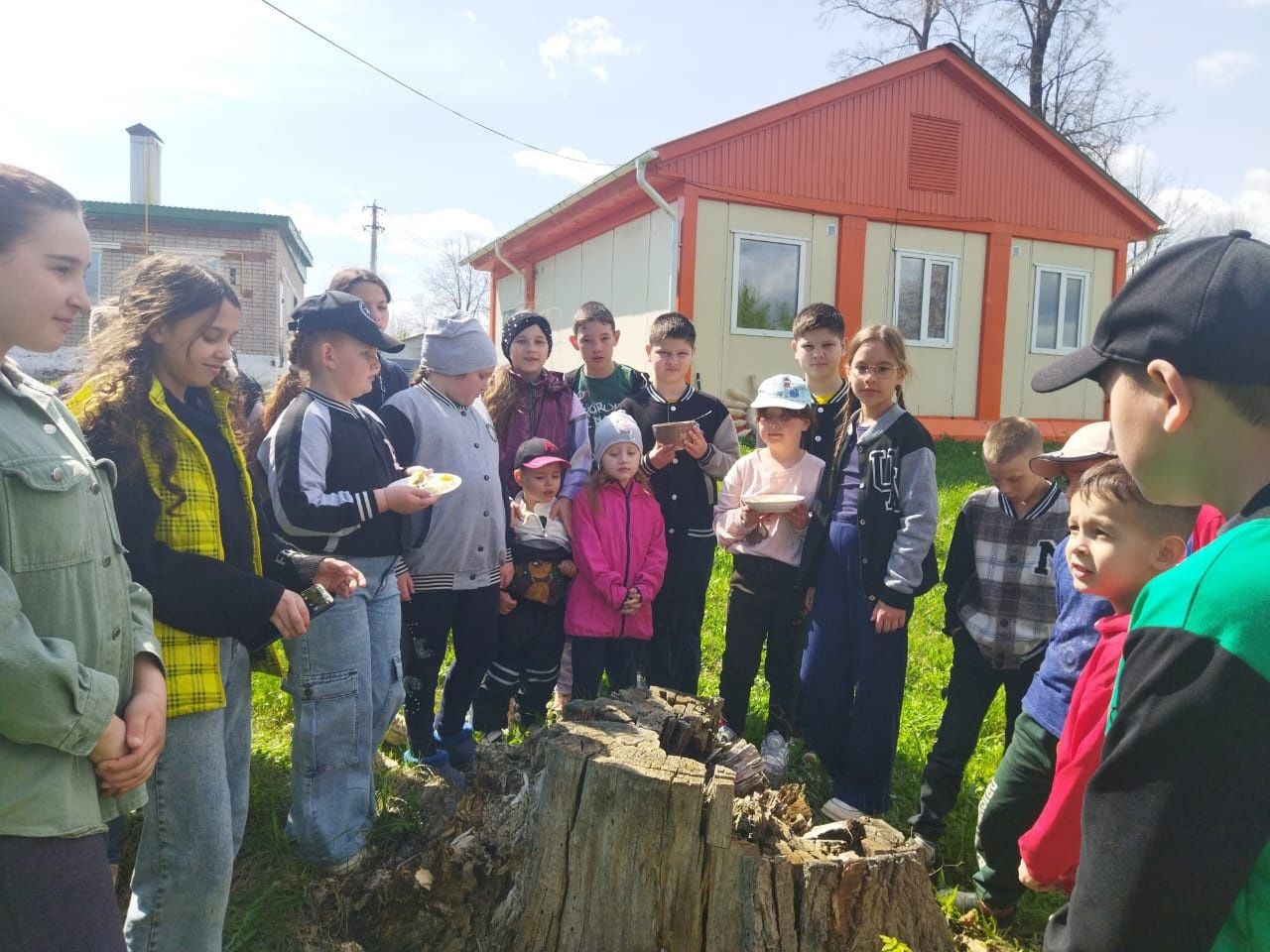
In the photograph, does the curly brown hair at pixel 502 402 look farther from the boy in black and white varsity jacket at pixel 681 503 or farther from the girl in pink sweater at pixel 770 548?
the girl in pink sweater at pixel 770 548

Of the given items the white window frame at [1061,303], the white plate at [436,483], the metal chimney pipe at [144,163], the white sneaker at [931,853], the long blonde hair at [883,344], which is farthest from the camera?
the metal chimney pipe at [144,163]

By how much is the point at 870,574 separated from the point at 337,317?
7.81 feet

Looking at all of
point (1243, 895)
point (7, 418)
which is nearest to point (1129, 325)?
point (1243, 895)

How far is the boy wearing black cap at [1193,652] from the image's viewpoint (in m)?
0.98

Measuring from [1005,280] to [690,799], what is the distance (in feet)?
46.4

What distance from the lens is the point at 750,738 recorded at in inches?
176

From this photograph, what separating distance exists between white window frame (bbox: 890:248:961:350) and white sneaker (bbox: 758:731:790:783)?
10.9 metres

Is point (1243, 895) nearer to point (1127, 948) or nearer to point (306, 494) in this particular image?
point (1127, 948)

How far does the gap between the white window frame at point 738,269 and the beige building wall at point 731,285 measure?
24 mm

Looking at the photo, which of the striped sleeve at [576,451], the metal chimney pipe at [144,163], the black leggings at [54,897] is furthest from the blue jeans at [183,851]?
the metal chimney pipe at [144,163]

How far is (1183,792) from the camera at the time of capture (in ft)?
3.32

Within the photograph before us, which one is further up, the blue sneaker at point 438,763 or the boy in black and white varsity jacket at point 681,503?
the boy in black and white varsity jacket at point 681,503

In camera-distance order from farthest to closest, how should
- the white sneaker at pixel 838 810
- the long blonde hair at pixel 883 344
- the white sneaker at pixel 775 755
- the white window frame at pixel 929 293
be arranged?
1. the white window frame at pixel 929 293
2. the white sneaker at pixel 775 755
3. the long blonde hair at pixel 883 344
4. the white sneaker at pixel 838 810

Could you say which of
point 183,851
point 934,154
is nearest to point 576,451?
point 183,851
